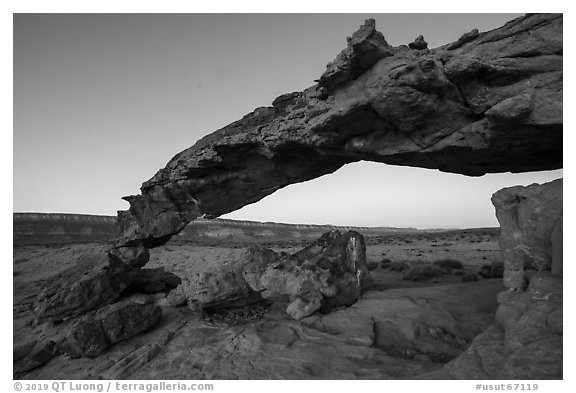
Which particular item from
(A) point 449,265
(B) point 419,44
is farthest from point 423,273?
(B) point 419,44

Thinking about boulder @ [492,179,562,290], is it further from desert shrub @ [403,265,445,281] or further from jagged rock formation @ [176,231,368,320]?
desert shrub @ [403,265,445,281]

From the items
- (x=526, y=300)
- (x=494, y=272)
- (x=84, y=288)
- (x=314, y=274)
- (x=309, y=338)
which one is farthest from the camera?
(x=494, y=272)

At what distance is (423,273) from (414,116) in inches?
425

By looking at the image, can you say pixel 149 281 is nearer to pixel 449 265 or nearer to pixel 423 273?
pixel 423 273

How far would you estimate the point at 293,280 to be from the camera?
12297 millimetres

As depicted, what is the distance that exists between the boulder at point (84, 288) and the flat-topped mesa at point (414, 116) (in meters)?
5.32

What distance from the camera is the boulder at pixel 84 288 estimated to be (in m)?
13.4

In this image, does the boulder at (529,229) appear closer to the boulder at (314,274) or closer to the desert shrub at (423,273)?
the boulder at (314,274)

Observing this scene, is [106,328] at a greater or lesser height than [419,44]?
lesser

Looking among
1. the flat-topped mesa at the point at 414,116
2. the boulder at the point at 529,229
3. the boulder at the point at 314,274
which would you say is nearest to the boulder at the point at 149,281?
the flat-topped mesa at the point at 414,116

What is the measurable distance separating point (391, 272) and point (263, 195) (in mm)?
10054

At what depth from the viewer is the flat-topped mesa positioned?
8719 millimetres

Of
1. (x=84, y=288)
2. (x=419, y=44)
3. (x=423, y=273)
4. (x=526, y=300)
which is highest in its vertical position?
(x=419, y=44)

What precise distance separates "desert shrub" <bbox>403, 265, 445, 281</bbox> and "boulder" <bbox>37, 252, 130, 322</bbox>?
1526cm
